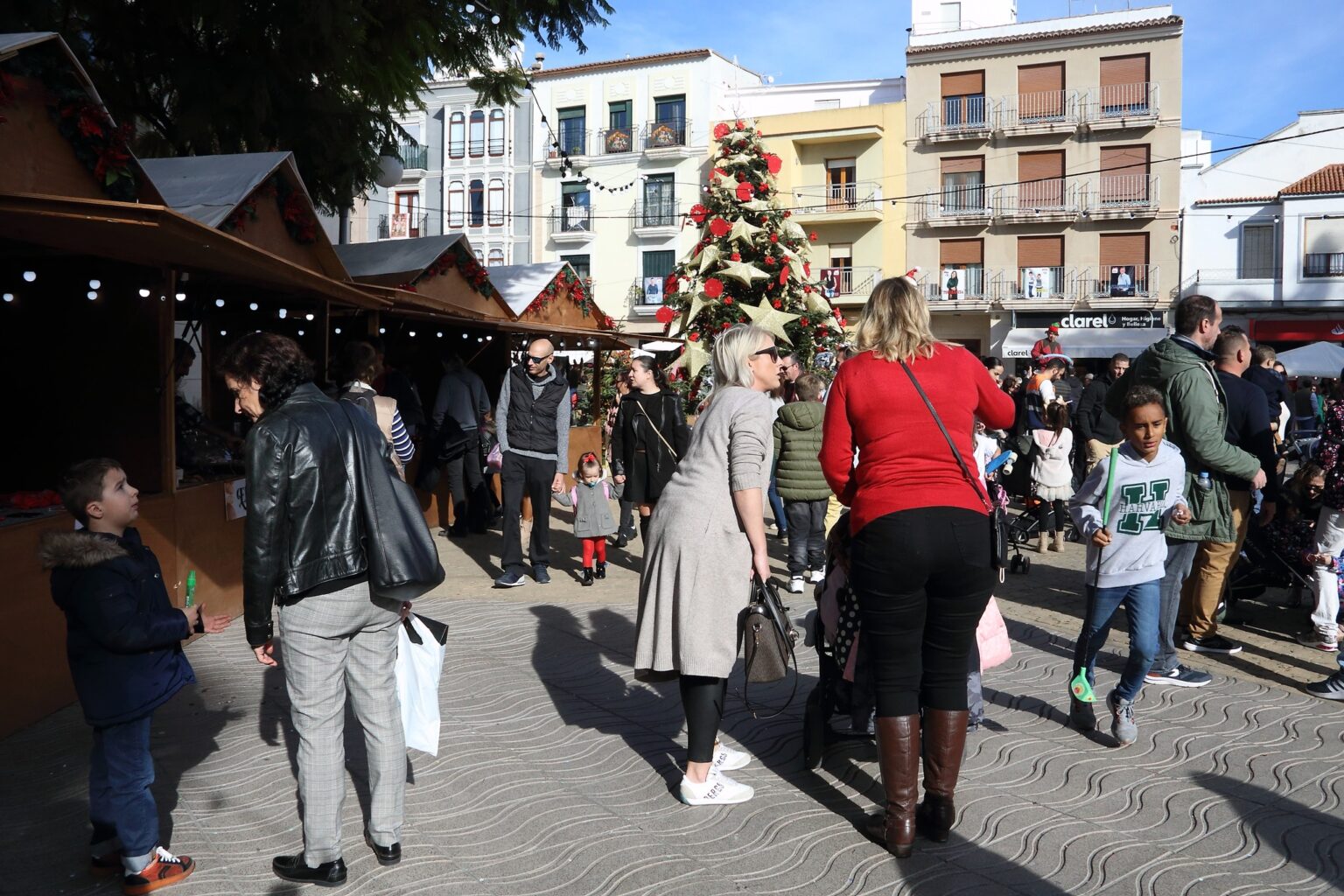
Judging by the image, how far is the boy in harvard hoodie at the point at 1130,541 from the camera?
476 cm

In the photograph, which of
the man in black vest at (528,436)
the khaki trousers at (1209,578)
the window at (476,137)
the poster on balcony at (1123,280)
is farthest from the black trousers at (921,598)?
the window at (476,137)

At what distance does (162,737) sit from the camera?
493 cm

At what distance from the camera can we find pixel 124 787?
11.3ft

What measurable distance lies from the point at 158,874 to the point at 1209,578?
18.5ft

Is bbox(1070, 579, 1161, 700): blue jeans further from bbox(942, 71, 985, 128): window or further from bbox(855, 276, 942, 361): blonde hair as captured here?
bbox(942, 71, 985, 128): window

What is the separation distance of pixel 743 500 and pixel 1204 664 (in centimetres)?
377

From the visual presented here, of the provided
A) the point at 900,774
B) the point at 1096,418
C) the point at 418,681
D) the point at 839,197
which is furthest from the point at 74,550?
the point at 839,197

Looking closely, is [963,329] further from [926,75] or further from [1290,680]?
[1290,680]

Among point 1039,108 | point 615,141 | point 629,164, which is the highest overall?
point 615,141

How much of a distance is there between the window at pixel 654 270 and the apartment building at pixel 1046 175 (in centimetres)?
972

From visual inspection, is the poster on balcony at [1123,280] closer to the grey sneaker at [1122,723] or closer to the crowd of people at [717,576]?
the crowd of people at [717,576]

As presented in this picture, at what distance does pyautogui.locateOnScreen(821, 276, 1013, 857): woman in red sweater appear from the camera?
11.7 feet

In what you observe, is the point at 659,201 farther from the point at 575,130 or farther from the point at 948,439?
the point at 948,439

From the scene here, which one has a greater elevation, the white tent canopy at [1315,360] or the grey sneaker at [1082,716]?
the white tent canopy at [1315,360]
